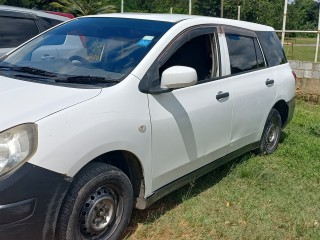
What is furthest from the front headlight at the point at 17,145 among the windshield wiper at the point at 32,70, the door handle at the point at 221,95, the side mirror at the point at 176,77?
the door handle at the point at 221,95

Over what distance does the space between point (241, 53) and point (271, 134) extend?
4.88ft

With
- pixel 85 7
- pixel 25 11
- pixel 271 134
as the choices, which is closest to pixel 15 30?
pixel 25 11

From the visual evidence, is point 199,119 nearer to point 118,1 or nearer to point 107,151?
point 107,151

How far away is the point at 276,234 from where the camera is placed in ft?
11.4

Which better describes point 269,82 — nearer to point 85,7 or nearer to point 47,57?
point 47,57

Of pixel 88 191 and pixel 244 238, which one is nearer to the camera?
pixel 88 191

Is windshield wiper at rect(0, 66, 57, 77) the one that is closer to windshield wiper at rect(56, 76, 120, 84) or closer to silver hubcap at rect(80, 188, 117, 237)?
windshield wiper at rect(56, 76, 120, 84)

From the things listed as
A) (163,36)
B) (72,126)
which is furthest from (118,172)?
(163,36)

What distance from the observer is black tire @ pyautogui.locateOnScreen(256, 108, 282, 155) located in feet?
17.2

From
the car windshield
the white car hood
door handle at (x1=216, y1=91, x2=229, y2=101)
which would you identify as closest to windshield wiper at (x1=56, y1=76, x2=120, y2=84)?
the car windshield

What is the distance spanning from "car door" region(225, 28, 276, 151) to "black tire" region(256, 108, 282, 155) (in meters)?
0.27

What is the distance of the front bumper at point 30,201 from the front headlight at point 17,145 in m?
0.07

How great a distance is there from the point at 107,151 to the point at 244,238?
1.44 m

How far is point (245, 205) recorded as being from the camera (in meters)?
3.97
